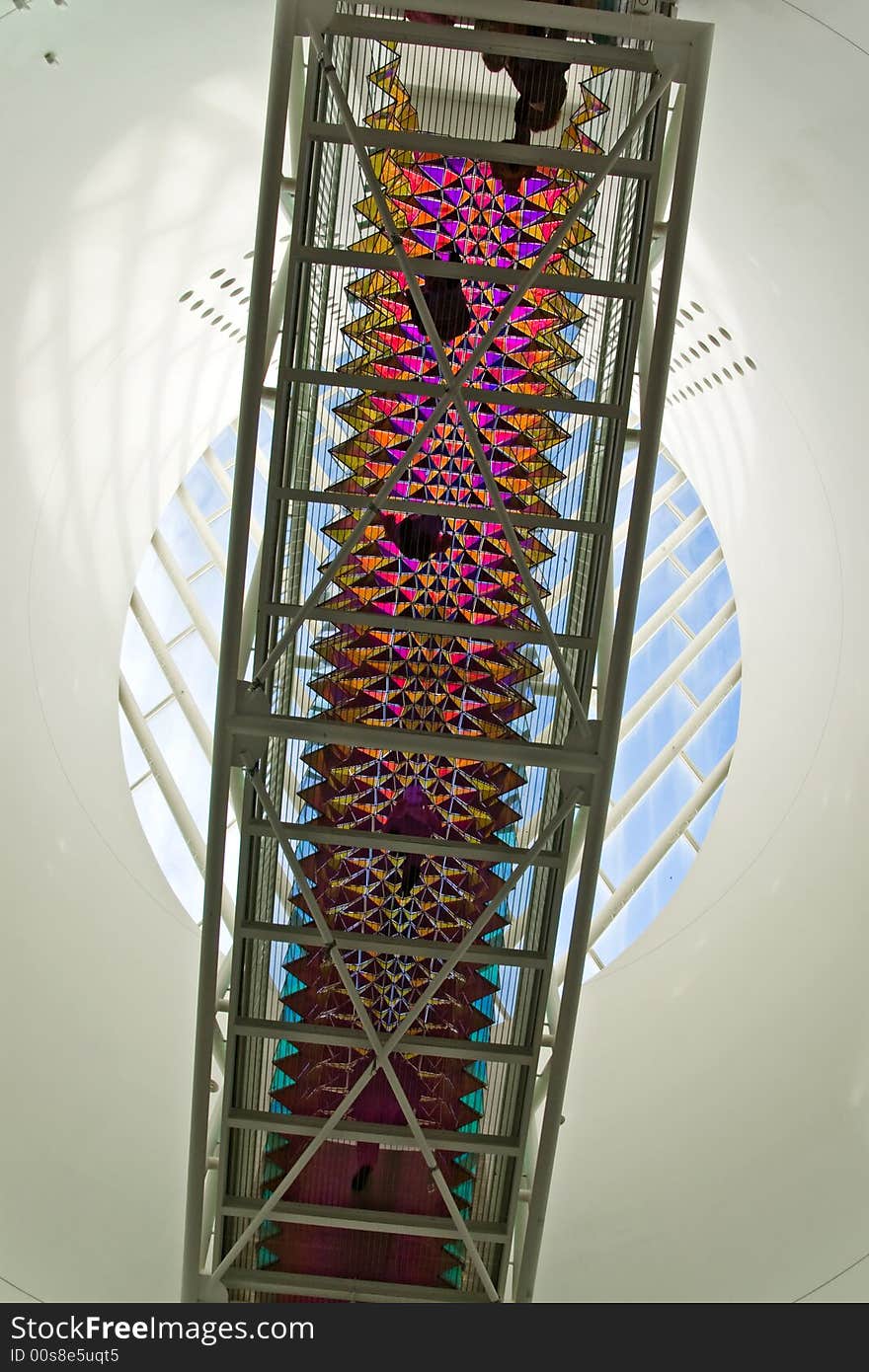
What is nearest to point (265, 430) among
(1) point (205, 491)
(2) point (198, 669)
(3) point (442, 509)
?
(1) point (205, 491)

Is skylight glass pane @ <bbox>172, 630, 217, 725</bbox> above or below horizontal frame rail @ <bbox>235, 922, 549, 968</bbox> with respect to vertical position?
above

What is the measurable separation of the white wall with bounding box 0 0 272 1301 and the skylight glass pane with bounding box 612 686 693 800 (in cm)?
816

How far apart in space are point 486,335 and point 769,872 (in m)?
4.91

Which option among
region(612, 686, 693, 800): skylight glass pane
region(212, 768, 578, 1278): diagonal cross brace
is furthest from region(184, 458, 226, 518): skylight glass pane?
region(212, 768, 578, 1278): diagonal cross brace

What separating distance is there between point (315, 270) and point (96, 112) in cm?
150

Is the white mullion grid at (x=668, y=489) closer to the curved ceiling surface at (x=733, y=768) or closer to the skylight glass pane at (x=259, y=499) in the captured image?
the skylight glass pane at (x=259, y=499)

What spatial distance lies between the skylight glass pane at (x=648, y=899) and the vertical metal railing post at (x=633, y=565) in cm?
796

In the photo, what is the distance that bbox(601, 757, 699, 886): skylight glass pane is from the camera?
1720 cm

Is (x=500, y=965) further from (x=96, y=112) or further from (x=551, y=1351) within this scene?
(x=96, y=112)

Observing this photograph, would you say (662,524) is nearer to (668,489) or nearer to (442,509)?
(668,489)

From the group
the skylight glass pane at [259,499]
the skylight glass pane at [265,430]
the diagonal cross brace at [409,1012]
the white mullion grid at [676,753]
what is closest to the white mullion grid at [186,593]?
the skylight glass pane at [259,499]

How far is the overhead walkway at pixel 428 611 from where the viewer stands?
7621 mm

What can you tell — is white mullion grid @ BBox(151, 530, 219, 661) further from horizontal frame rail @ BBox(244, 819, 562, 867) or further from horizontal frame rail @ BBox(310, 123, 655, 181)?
horizontal frame rail @ BBox(310, 123, 655, 181)

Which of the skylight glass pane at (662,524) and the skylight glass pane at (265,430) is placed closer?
the skylight glass pane at (265,430)
